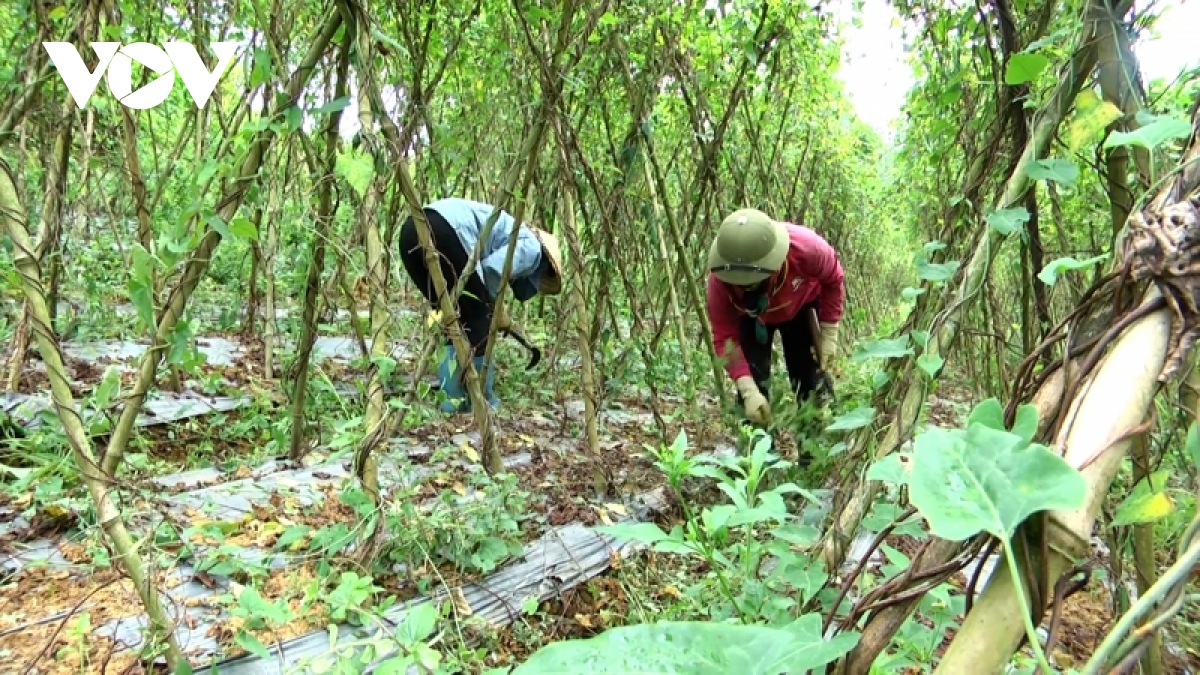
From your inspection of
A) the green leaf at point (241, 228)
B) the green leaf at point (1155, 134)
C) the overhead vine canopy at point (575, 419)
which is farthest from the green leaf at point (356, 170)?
the green leaf at point (1155, 134)

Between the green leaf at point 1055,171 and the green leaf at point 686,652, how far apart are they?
30.6 inches

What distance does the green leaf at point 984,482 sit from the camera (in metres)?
0.41

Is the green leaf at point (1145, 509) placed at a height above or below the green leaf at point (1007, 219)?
below

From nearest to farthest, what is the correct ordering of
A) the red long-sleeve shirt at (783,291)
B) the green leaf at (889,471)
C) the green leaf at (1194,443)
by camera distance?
the green leaf at (1194,443) < the green leaf at (889,471) < the red long-sleeve shirt at (783,291)

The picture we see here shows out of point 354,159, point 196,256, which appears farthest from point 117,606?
point 354,159

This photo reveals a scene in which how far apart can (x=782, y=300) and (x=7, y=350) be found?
3428mm

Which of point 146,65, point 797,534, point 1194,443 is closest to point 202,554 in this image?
point 146,65

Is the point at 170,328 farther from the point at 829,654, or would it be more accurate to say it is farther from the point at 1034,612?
the point at 1034,612

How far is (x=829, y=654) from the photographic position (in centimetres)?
47

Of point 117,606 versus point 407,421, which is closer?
point 117,606

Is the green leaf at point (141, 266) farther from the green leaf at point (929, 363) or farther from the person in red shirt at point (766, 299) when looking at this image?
the person in red shirt at point (766, 299)

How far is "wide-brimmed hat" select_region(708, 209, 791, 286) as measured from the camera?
274 centimetres

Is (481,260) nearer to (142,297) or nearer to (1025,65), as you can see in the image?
(142,297)

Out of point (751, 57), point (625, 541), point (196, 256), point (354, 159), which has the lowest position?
point (625, 541)
